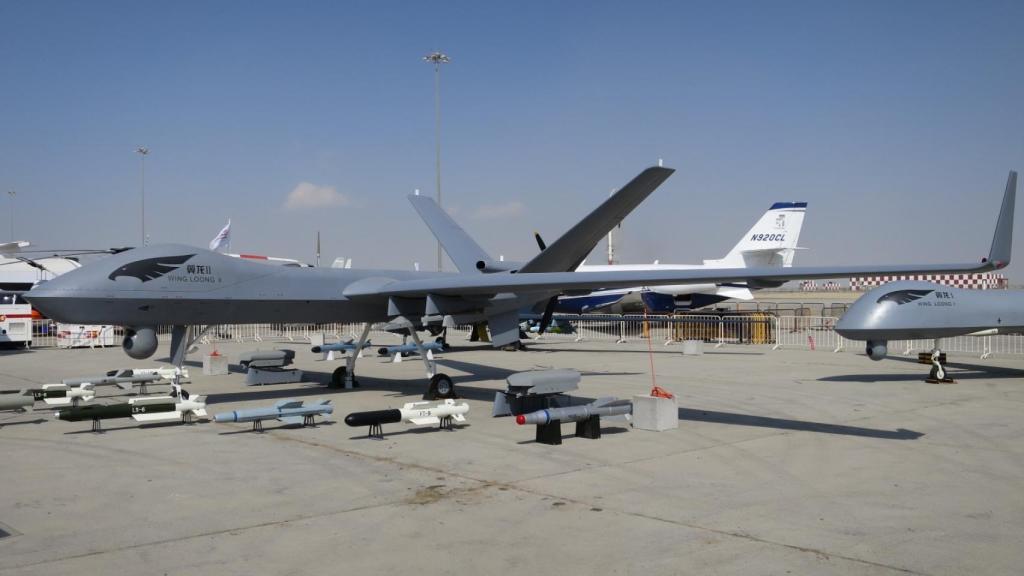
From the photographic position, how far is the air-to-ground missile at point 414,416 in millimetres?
12062

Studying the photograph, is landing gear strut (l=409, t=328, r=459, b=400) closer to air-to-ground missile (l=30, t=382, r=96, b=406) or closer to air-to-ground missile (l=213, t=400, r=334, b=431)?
air-to-ground missile (l=213, t=400, r=334, b=431)

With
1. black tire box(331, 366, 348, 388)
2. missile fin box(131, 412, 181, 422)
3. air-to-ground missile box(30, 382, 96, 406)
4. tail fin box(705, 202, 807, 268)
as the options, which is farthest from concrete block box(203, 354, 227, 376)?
tail fin box(705, 202, 807, 268)

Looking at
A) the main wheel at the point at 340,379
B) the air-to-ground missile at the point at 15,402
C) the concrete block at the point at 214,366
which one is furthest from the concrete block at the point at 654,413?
the concrete block at the point at 214,366

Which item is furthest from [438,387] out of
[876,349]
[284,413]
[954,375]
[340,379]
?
[954,375]

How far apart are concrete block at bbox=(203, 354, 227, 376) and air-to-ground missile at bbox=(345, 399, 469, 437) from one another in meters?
12.7

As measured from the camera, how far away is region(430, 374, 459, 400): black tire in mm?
17172

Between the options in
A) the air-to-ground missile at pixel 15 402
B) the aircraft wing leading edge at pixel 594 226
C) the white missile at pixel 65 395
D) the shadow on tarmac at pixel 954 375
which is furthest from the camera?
the shadow on tarmac at pixel 954 375

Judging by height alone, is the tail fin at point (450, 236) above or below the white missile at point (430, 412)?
above

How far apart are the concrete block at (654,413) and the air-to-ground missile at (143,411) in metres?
8.34

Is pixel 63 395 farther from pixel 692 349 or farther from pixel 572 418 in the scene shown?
pixel 692 349

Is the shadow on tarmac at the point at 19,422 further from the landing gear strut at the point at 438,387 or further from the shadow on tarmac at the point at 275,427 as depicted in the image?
the landing gear strut at the point at 438,387

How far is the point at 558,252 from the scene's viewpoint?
58.4ft

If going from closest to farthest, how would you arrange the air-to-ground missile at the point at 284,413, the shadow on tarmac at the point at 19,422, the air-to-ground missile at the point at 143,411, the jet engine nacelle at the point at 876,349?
the air-to-ground missile at the point at 143,411, the air-to-ground missile at the point at 284,413, the shadow on tarmac at the point at 19,422, the jet engine nacelle at the point at 876,349

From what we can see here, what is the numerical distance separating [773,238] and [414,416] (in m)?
42.3
